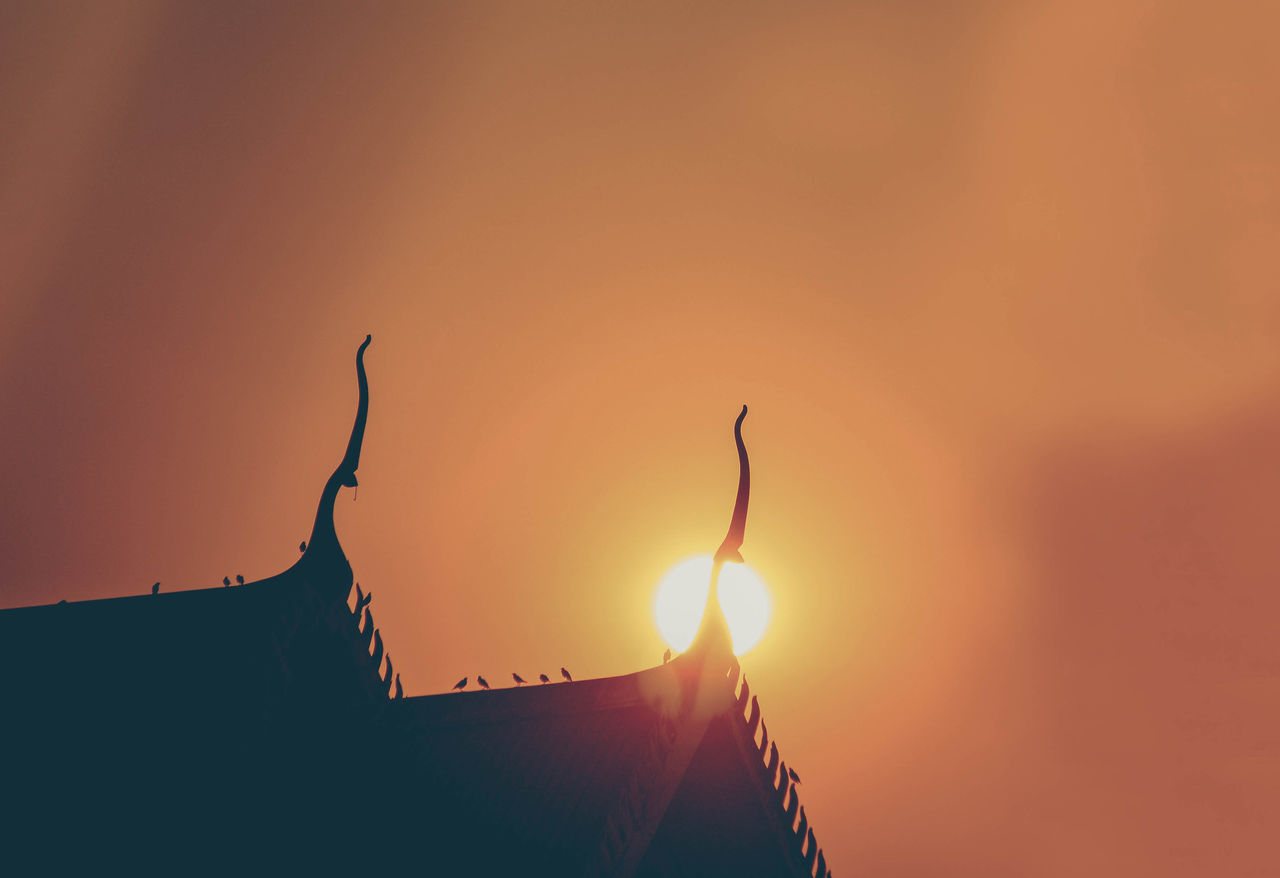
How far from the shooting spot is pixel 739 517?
12914 millimetres

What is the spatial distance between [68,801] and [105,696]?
5.63 feet

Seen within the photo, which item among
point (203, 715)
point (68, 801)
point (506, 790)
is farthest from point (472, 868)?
point (68, 801)

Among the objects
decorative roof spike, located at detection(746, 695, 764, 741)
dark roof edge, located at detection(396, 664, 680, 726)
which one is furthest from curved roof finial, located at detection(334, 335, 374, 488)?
decorative roof spike, located at detection(746, 695, 764, 741)

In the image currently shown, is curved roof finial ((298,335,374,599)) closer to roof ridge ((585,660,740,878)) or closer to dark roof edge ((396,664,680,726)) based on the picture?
dark roof edge ((396,664,680,726))

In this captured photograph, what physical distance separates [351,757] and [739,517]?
5980mm

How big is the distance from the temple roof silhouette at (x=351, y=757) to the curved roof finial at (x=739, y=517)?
1.1 inches

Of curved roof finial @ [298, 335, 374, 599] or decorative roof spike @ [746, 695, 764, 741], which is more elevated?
curved roof finial @ [298, 335, 374, 599]

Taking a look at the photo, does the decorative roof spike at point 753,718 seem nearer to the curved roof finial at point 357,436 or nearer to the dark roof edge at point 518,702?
the dark roof edge at point 518,702

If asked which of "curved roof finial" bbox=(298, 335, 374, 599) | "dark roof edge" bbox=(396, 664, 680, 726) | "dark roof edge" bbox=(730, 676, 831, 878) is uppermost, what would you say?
"curved roof finial" bbox=(298, 335, 374, 599)

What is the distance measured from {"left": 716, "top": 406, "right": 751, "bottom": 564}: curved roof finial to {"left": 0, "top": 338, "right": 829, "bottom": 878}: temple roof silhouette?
0.09 feet

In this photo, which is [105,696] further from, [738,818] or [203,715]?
[738,818]

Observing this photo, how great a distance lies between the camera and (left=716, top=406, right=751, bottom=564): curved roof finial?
12.6 m

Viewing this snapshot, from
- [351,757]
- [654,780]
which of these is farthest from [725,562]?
[351,757]

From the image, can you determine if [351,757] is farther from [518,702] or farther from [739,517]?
[739,517]
